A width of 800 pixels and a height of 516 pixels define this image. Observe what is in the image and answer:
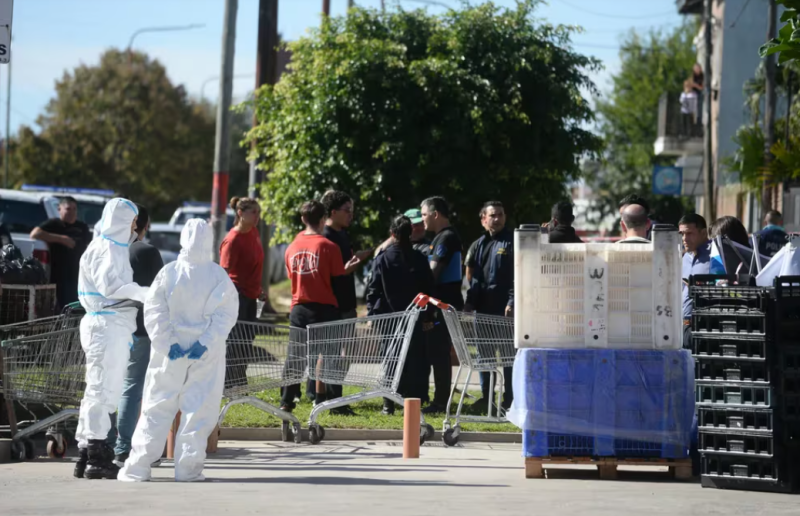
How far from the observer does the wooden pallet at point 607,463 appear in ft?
28.9

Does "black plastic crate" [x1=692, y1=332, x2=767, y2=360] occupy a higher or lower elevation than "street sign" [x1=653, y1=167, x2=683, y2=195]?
lower

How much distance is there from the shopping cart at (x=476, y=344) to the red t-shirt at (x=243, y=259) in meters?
2.57

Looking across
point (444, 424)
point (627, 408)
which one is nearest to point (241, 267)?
point (444, 424)

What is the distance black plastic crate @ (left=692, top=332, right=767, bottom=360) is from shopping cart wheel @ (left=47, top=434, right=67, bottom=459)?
200 inches

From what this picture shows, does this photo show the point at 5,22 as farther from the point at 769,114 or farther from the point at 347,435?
the point at 769,114

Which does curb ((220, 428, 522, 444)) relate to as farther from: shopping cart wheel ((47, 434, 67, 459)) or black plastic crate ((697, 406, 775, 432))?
black plastic crate ((697, 406, 775, 432))

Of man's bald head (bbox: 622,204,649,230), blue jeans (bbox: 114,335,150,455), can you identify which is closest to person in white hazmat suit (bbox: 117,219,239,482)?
blue jeans (bbox: 114,335,150,455)

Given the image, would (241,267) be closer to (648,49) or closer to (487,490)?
(487,490)

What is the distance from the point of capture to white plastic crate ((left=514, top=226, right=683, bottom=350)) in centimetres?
884

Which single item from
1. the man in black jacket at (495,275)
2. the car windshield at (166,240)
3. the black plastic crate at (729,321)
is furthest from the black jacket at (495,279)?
the car windshield at (166,240)

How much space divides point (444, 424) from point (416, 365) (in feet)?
4.96

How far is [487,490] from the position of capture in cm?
823

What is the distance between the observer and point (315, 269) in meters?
11.7

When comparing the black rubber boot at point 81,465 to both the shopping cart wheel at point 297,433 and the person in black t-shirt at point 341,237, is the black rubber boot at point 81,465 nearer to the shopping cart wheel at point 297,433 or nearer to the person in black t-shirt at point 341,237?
the shopping cart wheel at point 297,433
